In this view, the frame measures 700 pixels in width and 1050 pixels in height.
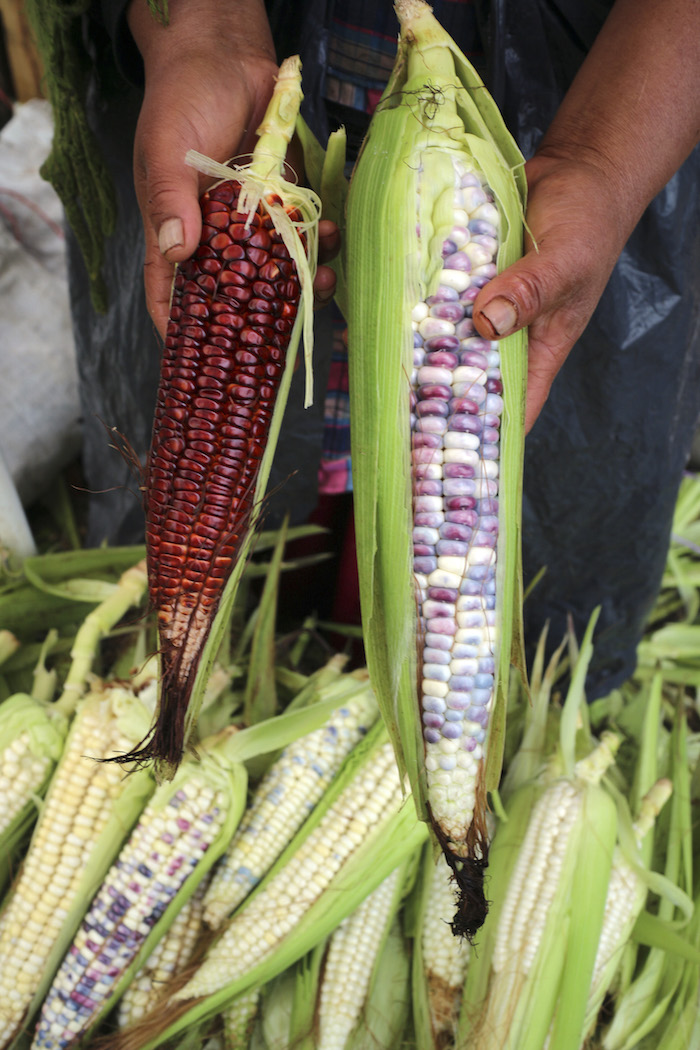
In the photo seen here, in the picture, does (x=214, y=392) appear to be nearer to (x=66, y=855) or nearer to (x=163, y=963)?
(x=66, y=855)

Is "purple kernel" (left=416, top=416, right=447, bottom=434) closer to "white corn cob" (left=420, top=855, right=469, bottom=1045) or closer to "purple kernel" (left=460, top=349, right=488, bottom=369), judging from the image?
"purple kernel" (left=460, top=349, right=488, bottom=369)

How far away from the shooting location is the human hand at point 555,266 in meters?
0.72

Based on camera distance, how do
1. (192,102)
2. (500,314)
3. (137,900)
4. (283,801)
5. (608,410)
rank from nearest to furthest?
1. (500,314)
2. (192,102)
3. (137,900)
4. (283,801)
5. (608,410)

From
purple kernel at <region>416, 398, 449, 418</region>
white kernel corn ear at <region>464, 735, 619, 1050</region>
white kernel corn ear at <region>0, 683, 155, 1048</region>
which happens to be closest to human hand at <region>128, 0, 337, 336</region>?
purple kernel at <region>416, 398, 449, 418</region>

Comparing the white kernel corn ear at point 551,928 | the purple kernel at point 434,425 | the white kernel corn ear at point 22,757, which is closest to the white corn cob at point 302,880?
the white kernel corn ear at point 551,928

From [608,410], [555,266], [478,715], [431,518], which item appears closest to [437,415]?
[431,518]

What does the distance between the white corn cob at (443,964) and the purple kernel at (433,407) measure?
2.41 ft

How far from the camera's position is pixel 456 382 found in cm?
75

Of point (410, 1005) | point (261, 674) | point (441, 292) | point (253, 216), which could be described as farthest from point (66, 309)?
point (410, 1005)

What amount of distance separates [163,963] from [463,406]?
978mm

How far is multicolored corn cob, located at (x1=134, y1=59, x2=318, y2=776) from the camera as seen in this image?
763mm

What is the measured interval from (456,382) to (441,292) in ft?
0.32

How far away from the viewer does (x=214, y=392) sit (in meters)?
0.77

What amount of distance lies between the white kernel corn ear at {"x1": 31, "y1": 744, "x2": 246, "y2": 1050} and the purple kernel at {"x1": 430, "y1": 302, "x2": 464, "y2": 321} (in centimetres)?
76
